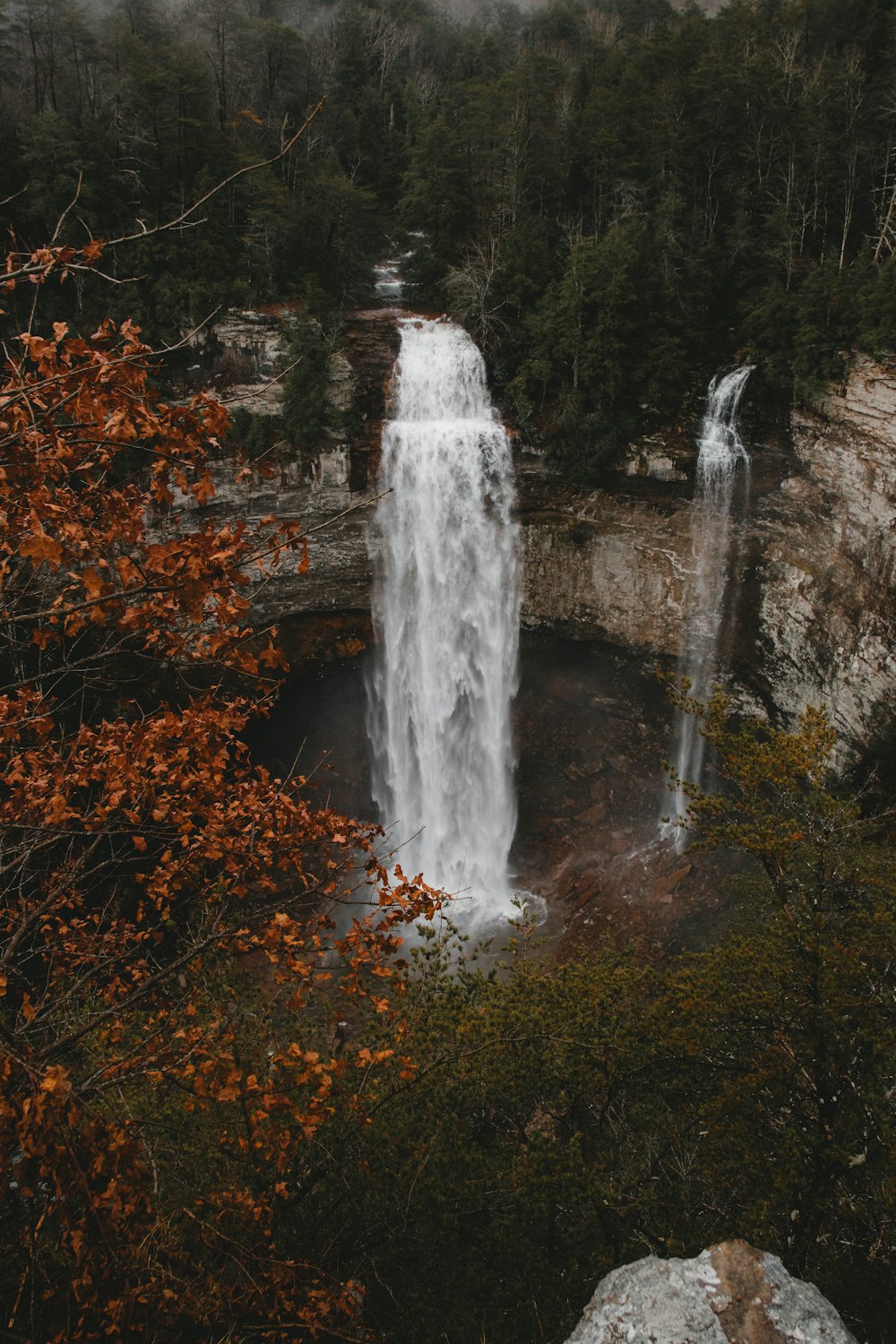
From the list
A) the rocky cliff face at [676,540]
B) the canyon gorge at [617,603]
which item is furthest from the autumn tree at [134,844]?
the canyon gorge at [617,603]

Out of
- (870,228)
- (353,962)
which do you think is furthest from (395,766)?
(870,228)

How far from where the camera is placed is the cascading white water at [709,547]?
18469 millimetres

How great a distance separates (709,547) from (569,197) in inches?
557

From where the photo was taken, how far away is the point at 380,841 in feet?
72.0

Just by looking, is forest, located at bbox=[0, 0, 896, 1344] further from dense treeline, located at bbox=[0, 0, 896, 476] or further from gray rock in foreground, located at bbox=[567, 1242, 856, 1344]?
gray rock in foreground, located at bbox=[567, 1242, 856, 1344]

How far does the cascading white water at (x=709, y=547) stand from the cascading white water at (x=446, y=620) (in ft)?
16.2

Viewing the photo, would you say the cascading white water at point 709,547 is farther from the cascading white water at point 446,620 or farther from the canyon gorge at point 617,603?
the cascading white water at point 446,620

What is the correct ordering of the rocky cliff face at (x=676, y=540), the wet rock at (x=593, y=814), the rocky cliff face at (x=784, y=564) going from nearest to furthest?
the rocky cliff face at (x=784, y=564), the rocky cliff face at (x=676, y=540), the wet rock at (x=593, y=814)

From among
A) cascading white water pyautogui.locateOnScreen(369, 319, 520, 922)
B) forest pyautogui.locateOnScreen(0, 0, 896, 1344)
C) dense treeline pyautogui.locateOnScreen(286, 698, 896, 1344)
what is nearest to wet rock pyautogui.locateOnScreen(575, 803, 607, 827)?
cascading white water pyautogui.locateOnScreen(369, 319, 520, 922)

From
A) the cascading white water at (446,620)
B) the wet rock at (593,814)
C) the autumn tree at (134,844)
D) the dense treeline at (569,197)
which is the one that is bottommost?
the wet rock at (593,814)

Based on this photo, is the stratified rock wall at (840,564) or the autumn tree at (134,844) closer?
the autumn tree at (134,844)

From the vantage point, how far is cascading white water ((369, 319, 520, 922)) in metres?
20.2

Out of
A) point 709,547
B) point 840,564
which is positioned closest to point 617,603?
point 709,547

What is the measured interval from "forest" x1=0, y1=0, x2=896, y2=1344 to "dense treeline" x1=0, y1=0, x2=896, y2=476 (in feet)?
0.46
